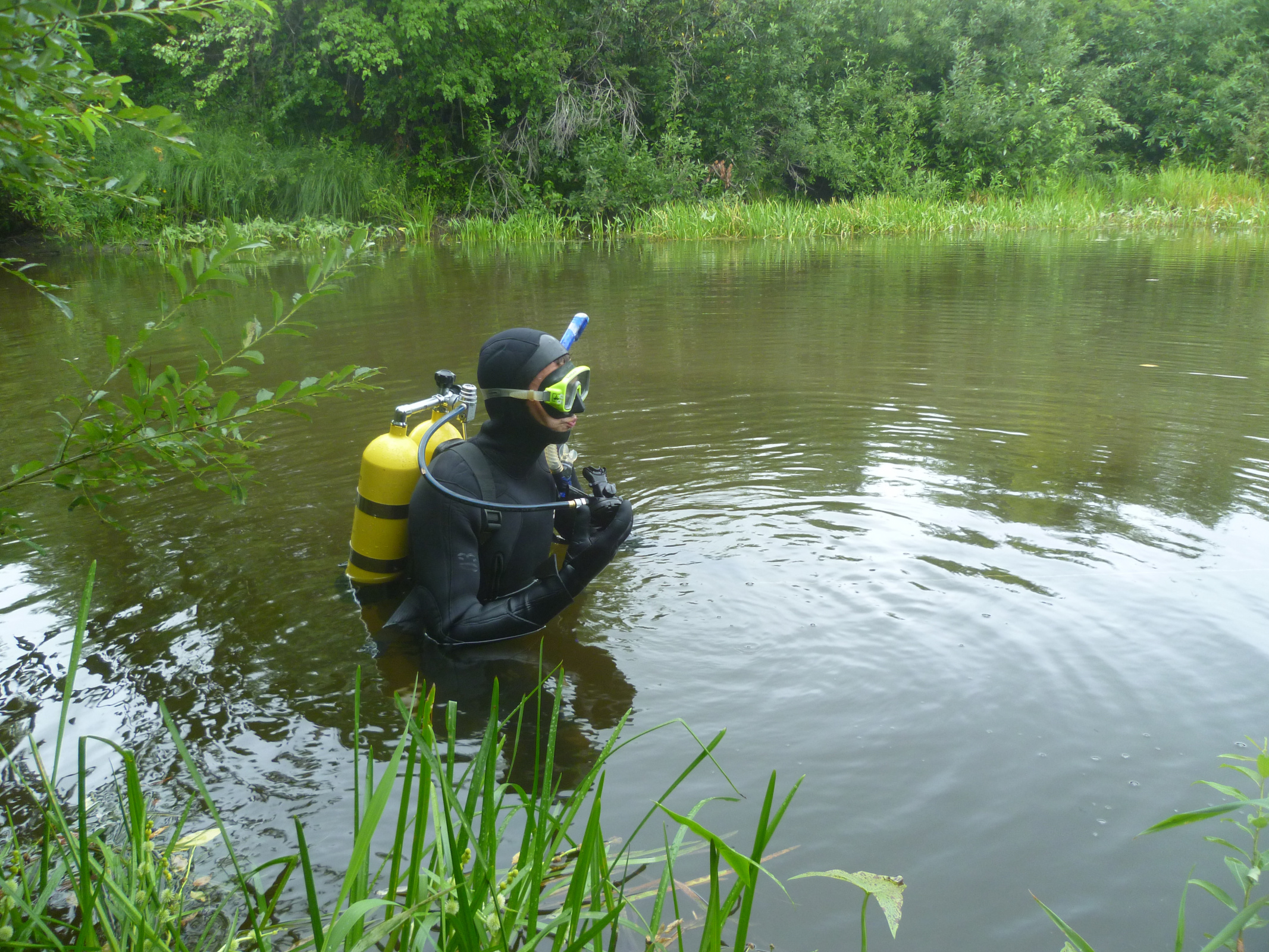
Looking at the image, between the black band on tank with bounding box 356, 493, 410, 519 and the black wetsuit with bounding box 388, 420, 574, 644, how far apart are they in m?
0.13

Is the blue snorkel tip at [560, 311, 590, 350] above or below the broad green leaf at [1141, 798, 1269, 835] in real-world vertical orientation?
above

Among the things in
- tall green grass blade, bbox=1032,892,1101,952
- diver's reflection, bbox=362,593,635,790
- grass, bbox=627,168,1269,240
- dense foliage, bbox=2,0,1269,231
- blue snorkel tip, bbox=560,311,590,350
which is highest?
dense foliage, bbox=2,0,1269,231

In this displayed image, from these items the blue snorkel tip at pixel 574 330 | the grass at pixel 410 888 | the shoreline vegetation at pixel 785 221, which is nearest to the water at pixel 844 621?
the grass at pixel 410 888

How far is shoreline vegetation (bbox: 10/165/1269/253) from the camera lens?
63.7 feet

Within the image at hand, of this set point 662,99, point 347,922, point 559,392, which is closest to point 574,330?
point 559,392

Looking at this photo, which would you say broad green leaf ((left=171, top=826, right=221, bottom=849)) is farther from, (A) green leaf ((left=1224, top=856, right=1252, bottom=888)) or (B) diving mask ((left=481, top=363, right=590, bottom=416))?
(A) green leaf ((left=1224, top=856, right=1252, bottom=888))

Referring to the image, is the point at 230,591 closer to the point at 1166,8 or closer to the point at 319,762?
the point at 319,762

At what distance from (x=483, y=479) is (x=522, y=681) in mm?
702

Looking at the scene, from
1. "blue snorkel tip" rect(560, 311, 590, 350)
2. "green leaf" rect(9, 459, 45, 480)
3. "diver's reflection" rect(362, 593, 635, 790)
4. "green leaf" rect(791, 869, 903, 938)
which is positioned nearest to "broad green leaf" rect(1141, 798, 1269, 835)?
"green leaf" rect(791, 869, 903, 938)

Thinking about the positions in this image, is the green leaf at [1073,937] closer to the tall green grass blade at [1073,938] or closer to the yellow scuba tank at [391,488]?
the tall green grass blade at [1073,938]

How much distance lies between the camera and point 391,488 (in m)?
3.23

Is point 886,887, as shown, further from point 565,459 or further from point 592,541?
point 565,459

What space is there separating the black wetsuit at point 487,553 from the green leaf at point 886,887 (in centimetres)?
138

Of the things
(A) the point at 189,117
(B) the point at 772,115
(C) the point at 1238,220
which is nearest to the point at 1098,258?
(C) the point at 1238,220
